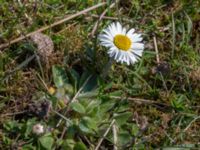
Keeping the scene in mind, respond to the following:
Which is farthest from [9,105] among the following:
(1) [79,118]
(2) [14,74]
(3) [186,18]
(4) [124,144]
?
(3) [186,18]

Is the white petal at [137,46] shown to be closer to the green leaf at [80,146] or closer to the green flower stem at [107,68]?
the green flower stem at [107,68]

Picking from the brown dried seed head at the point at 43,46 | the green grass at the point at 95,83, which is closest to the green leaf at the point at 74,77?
the green grass at the point at 95,83

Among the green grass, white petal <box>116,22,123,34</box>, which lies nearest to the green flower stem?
the green grass

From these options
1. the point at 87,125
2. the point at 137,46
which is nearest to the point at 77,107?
the point at 87,125

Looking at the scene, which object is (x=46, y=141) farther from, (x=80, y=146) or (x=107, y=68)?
(x=107, y=68)

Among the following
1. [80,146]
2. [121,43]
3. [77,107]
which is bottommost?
[80,146]

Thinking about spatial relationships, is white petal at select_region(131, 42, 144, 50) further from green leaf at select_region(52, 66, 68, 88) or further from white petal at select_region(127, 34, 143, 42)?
green leaf at select_region(52, 66, 68, 88)
